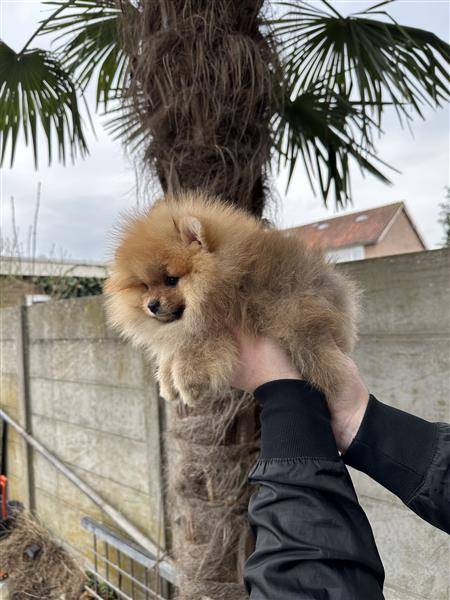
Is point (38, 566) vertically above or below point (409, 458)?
below

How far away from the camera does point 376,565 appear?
714mm

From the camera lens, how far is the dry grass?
10.6ft

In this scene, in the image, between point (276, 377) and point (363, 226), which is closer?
point (276, 377)

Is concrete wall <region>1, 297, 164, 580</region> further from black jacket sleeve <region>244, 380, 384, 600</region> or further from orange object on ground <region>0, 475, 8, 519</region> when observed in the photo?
black jacket sleeve <region>244, 380, 384, 600</region>

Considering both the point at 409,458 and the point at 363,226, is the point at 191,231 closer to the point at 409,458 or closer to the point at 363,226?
the point at 409,458

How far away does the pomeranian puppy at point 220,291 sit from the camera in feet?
3.43

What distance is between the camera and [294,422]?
831 millimetres

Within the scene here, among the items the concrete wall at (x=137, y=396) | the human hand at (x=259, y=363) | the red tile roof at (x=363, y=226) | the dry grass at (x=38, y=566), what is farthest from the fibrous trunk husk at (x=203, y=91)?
the red tile roof at (x=363, y=226)

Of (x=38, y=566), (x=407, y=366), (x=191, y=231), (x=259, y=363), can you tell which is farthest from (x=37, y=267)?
(x=259, y=363)

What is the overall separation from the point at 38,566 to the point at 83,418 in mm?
1252

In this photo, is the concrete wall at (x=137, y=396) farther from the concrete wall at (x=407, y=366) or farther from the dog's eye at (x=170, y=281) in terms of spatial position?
the dog's eye at (x=170, y=281)

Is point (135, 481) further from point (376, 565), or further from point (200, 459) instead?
point (376, 565)

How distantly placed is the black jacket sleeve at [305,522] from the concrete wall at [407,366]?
940 mm

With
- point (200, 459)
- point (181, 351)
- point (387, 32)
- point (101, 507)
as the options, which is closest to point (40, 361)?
point (101, 507)
